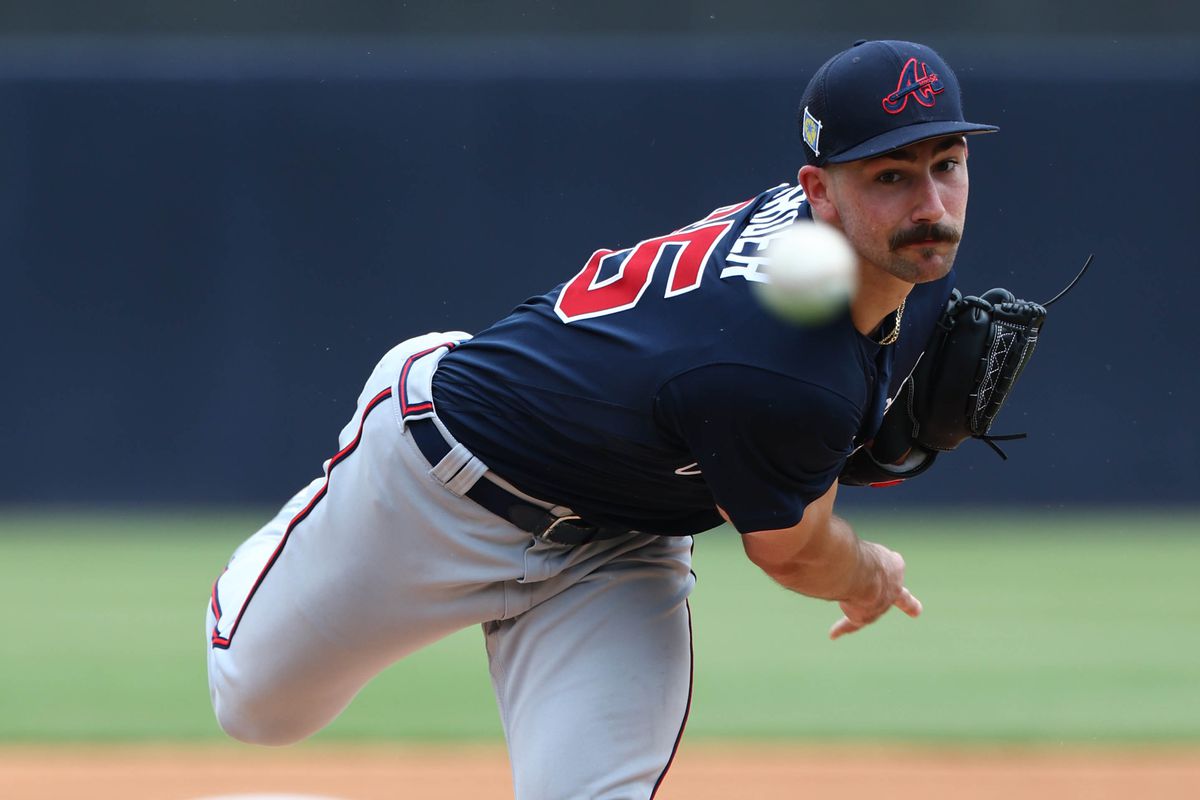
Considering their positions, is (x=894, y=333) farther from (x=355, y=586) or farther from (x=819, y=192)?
(x=355, y=586)

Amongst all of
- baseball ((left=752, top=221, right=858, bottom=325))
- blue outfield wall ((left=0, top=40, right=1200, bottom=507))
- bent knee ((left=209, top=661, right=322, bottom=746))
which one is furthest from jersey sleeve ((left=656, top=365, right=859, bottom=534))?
blue outfield wall ((left=0, top=40, right=1200, bottom=507))

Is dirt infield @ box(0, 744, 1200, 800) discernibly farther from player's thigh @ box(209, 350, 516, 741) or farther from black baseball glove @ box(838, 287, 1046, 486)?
black baseball glove @ box(838, 287, 1046, 486)

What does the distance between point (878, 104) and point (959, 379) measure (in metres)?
0.76

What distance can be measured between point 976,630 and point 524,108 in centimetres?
425

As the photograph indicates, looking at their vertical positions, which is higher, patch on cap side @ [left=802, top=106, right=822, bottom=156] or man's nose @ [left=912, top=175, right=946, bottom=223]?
patch on cap side @ [left=802, top=106, right=822, bottom=156]

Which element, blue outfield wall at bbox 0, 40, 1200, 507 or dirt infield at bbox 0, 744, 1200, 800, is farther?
blue outfield wall at bbox 0, 40, 1200, 507

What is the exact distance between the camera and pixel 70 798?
4676 millimetres

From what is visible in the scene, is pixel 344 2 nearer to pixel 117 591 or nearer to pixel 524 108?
pixel 524 108

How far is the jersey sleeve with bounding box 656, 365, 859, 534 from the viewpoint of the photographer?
9.18 ft

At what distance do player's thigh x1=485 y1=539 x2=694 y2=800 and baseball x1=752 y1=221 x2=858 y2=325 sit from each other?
0.75 metres

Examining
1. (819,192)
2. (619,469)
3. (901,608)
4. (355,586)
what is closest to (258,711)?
(355,586)

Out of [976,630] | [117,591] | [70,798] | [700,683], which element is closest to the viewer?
[70,798]

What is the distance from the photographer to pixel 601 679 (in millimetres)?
3096

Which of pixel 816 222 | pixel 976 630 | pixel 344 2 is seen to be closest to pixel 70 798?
pixel 816 222
